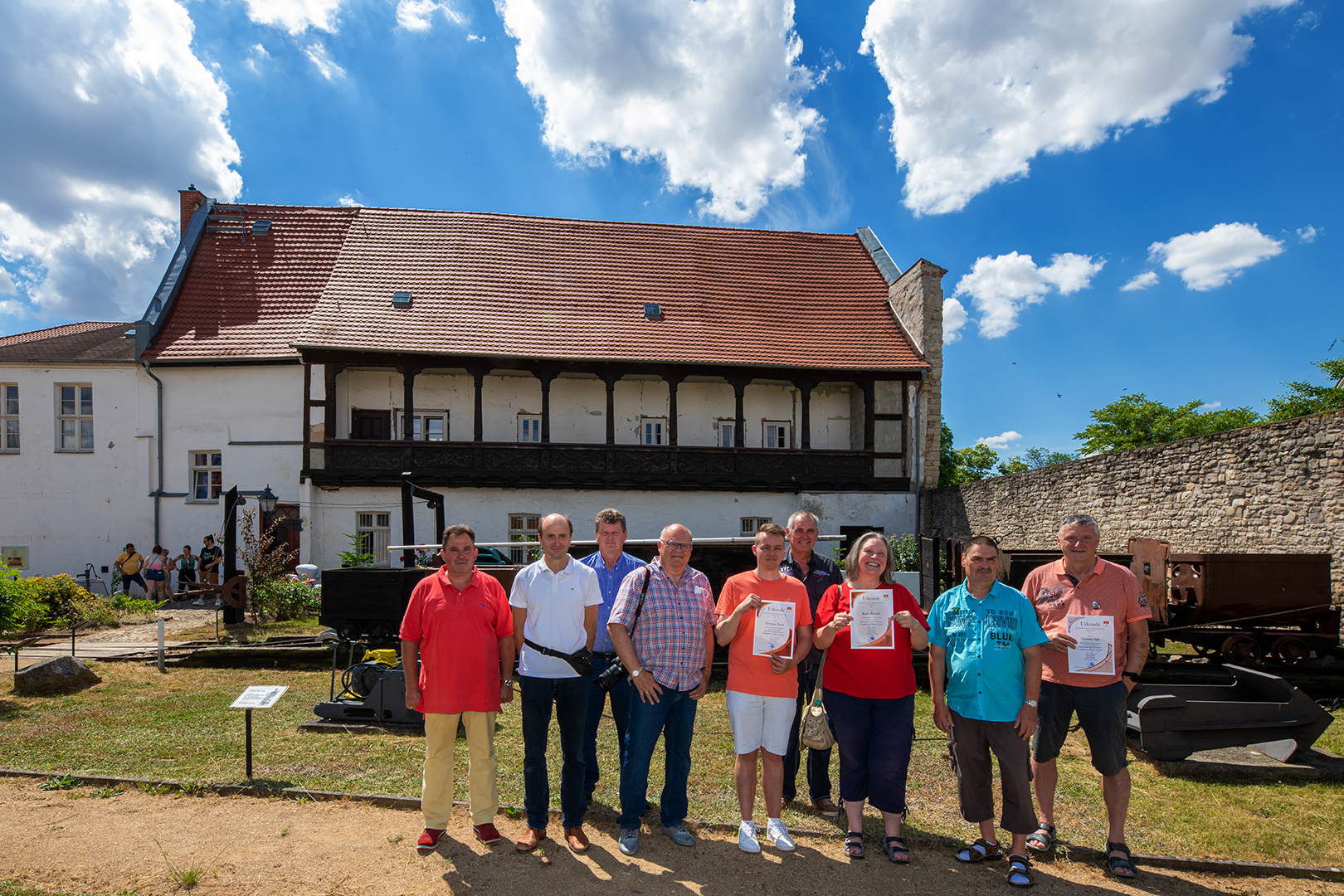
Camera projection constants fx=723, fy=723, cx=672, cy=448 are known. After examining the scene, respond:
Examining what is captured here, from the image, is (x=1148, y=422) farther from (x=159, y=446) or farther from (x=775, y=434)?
(x=159, y=446)

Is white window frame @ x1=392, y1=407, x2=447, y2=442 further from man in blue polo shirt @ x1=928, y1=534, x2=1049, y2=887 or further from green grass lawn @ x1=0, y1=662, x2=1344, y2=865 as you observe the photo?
man in blue polo shirt @ x1=928, y1=534, x2=1049, y2=887

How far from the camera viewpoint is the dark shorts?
157 inches

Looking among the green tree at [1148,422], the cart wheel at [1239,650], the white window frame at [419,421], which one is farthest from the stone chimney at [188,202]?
the green tree at [1148,422]

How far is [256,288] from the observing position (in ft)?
64.5

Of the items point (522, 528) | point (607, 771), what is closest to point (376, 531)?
point (522, 528)

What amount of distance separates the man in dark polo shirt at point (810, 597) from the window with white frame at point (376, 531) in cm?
1440

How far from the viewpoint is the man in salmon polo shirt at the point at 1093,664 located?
3.97 metres

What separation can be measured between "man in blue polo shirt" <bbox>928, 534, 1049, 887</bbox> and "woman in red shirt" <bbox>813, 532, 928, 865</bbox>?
0.62 ft

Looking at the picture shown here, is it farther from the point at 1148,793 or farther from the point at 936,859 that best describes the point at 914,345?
the point at 936,859

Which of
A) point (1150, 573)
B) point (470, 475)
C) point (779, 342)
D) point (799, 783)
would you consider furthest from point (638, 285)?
point (799, 783)

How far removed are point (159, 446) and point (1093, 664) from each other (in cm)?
2061

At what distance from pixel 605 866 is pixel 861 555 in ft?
7.27

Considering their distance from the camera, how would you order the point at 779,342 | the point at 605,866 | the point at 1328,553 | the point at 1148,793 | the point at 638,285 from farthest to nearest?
the point at 638,285, the point at 779,342, the point at 1328,553, the point at 1148,793, the point at 605,866

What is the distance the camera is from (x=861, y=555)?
4098 millimetres
